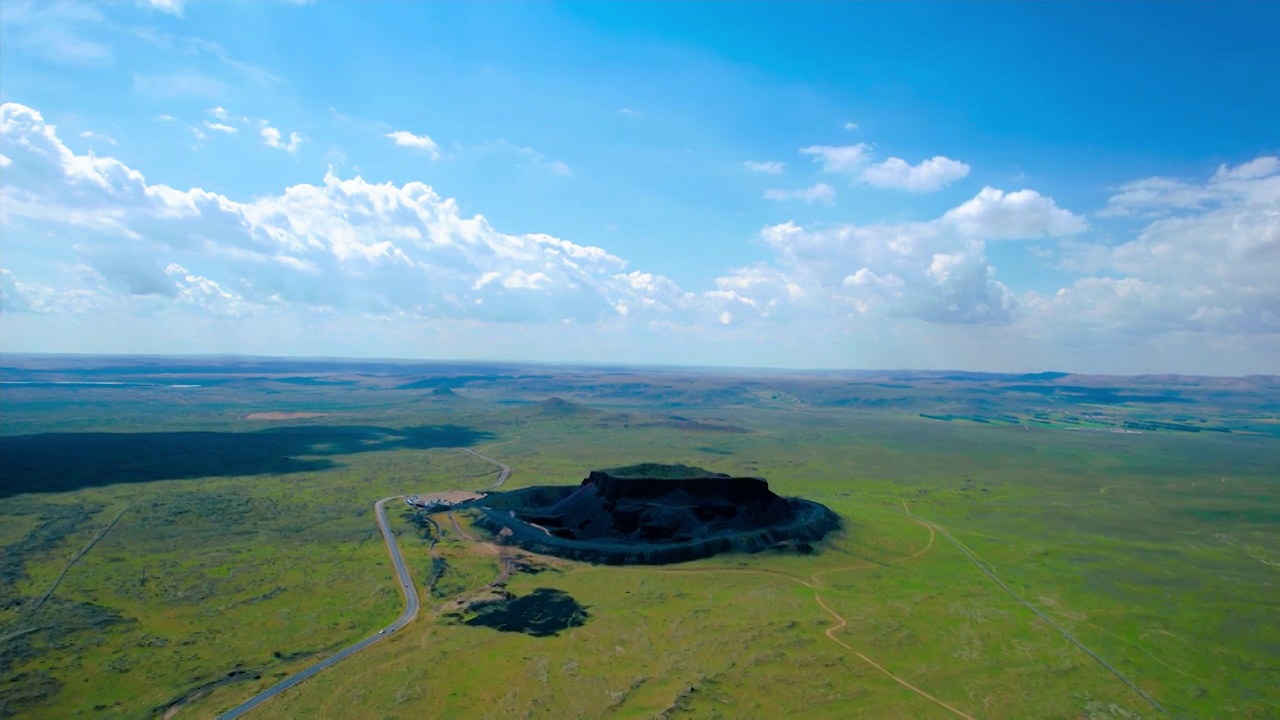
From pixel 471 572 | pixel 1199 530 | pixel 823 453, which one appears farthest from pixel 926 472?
pixel 471 572

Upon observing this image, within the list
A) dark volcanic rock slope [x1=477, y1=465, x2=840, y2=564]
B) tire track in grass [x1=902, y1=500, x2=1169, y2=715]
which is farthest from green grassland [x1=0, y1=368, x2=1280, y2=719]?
dark volcanic rock slope [x1=477, y1=465, x2=840, y2=564]

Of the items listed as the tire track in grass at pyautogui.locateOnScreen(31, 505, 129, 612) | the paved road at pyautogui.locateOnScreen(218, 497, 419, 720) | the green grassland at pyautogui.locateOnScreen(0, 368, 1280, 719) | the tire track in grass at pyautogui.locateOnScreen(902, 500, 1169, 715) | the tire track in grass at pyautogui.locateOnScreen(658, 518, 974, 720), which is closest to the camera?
the paved road at pyautogui.locateOnScreen(218, 497, 419, 720)

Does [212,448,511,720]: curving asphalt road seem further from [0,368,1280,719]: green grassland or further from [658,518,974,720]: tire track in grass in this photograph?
[658,518,974,720]: tire track in grass

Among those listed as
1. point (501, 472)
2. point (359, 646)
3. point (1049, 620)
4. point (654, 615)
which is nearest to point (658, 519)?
point (654, 615)

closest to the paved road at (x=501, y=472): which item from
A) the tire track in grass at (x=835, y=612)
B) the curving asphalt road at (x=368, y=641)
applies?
the curving asphalt road at (x=368, y=641)

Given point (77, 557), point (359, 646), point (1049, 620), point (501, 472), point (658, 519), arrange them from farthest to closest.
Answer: point (501, 472) < point (658, 519) < point (77, 557) < point (1049, 620) < point (359, 646)

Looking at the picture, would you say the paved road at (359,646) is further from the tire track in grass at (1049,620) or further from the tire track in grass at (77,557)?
the tire track in grass at (1049,620)

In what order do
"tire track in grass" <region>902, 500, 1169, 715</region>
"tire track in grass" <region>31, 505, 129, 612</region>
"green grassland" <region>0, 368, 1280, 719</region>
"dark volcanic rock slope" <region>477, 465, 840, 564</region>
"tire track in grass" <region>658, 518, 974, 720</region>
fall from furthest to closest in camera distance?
"dark volcanic rock slope" <region>477, 465, 840, 564</region>, "tire track in grass" <region>31, 505, 129, 612</region>, "tire track in grass" <region>902, 500, 1169, 715</region>, "tire track in grass" <region>658, 518, 974, 720</region>, "green grassland" <region>0, 368, 1280, 719</region>

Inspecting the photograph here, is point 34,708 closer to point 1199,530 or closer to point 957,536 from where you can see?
point 957,536

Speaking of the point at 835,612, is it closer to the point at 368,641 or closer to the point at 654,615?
the point at 654,615
